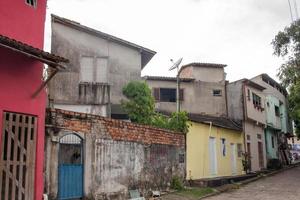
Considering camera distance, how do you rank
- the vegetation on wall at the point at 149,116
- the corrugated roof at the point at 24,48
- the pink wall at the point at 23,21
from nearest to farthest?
the corrugated roof at the point at 24,48 < the pink wall at the point at 23,21 < the vegetation on wall at the point at 149,116

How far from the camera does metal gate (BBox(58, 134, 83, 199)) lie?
12305 mm

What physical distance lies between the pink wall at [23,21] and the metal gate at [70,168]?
11.0 feet

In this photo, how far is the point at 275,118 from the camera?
130ft

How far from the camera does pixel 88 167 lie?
13.2 metres

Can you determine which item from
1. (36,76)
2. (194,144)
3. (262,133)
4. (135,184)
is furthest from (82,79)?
(262,133)

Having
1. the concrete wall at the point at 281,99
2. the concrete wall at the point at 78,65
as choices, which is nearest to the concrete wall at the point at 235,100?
the concrete wall at the point at 281,99

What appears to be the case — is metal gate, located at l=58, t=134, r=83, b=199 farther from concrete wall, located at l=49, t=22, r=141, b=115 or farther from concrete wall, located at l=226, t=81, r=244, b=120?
concrete wall, located at l=226, t=81, r=244, b=120

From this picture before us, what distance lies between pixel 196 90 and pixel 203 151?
10694mm

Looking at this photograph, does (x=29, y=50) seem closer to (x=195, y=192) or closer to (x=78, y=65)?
(x=195, y=192)

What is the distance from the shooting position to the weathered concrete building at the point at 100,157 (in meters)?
12.2

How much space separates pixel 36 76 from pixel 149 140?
7.19 metres

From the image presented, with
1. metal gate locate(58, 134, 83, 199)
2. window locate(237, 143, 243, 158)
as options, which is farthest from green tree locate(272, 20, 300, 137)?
metal gate locate(58, 134, 83, 199)

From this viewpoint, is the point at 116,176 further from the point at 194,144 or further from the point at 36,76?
the point at 194,144

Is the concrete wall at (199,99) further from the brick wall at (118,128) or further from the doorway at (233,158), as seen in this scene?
the brick wall at (118,128)
